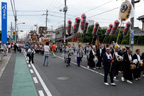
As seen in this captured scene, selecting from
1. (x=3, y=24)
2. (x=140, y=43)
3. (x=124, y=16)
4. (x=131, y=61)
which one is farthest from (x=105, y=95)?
(x=3, y=24)

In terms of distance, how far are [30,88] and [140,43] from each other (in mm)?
16520

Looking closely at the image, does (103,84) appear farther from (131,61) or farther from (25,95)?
(25,95)

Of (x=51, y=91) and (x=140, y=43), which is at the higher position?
(x=140, y=43)

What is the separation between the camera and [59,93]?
5359 millimetres

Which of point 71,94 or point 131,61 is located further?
point 131,61

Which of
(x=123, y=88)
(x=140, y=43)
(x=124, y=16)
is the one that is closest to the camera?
(x=123, y=88)

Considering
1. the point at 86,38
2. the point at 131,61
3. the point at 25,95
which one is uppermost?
the point at 86,38

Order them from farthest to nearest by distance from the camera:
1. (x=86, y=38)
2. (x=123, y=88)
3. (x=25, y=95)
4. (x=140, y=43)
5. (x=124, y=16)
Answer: (x=86, y=38) < (x=140, y=43) < (x=124, y=16) < (x=123, y=88) < (x=25, y=95)

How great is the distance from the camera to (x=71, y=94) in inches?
207

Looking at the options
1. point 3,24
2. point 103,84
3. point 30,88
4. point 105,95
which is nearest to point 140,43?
point 103,84

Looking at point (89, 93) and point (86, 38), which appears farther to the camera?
point (86, 38)

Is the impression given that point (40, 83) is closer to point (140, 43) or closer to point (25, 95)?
point (25, 95)

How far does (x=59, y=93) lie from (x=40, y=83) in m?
1.63

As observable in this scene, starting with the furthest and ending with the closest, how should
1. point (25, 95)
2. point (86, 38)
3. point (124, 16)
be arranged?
point (86, 38), point (124, 16), point (25, 95)
